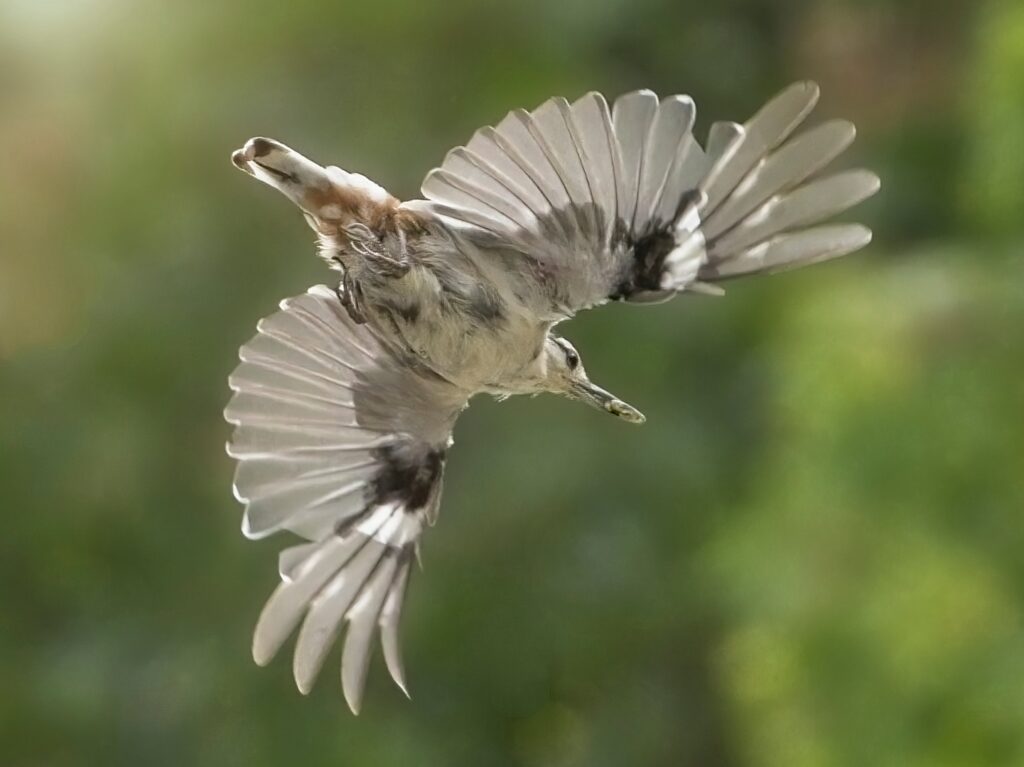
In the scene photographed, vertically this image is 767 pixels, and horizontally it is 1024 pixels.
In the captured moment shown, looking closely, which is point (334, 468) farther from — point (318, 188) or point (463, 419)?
point (463, 419)

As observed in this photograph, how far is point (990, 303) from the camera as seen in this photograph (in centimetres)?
158

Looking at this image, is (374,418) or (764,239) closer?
(764,239)

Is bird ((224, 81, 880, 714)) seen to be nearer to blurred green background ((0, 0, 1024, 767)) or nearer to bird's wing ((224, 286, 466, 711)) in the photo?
bird's wing ((224, 286, 466, 711))

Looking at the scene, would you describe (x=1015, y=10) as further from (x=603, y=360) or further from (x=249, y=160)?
(x=249, y=160)

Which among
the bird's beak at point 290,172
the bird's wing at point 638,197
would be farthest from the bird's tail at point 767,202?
the bird's beak at point 290,172

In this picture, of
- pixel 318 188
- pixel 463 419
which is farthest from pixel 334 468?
pixel 463 419

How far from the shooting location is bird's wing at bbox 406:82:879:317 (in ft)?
2.50

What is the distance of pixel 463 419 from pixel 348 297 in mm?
1029

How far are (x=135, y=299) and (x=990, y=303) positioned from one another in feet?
3.49

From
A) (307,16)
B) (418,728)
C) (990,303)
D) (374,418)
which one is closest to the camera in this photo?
(374,418)

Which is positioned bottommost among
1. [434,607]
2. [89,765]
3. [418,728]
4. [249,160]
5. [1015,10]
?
[89,765]

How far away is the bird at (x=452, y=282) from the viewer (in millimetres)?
782

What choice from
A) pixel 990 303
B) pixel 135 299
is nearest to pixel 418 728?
pixel 135 299

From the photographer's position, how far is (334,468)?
1.07m
